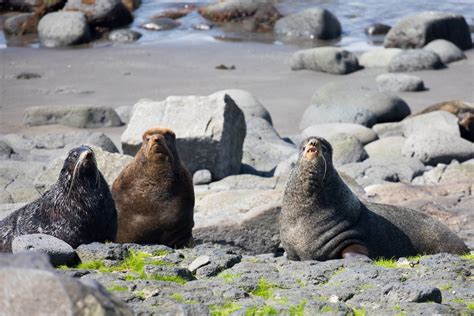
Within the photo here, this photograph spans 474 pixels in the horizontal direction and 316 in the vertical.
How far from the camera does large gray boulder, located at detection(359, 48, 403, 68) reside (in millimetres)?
27594

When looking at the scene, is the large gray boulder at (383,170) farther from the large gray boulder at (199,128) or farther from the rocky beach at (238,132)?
the large gray boulder at (199,128)

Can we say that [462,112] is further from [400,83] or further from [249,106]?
[400,83]

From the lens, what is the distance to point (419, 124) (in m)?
19.9

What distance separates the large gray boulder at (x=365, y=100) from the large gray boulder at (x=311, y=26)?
10735 millimetres

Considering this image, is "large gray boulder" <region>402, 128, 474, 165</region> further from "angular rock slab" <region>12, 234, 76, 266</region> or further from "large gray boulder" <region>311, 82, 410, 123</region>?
"angular rock slab" <region>12, 234, 76, 266</region>

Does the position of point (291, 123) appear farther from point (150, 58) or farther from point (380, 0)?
point (380, 0)

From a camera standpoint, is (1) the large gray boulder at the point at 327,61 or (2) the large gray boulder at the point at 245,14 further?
(2) the large gray boulder at the point at 245,14

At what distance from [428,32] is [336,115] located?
10.5 meters

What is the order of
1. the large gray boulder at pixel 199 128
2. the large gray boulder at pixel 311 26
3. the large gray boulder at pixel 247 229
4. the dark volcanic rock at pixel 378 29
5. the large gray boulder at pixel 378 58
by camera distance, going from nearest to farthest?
the large gray boulder at pixel 247 229 → the large gray boulder at pixel 199 128 → the large gray boulder at pixel 378 58 → the large gray boulder at pixel 311 26 → the dark volcanic rock at pixel 378 29

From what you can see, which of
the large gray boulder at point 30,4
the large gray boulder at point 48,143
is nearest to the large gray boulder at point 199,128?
the large gray boulder at point 48,143

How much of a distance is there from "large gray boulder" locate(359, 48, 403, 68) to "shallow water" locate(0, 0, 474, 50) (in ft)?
10.3

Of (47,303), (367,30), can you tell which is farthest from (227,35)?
(47,303)

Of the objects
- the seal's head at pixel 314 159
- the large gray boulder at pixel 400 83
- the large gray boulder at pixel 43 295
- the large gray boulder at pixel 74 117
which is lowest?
the large gray boulder at pixel 400 83

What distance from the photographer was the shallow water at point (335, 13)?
3294 cm
